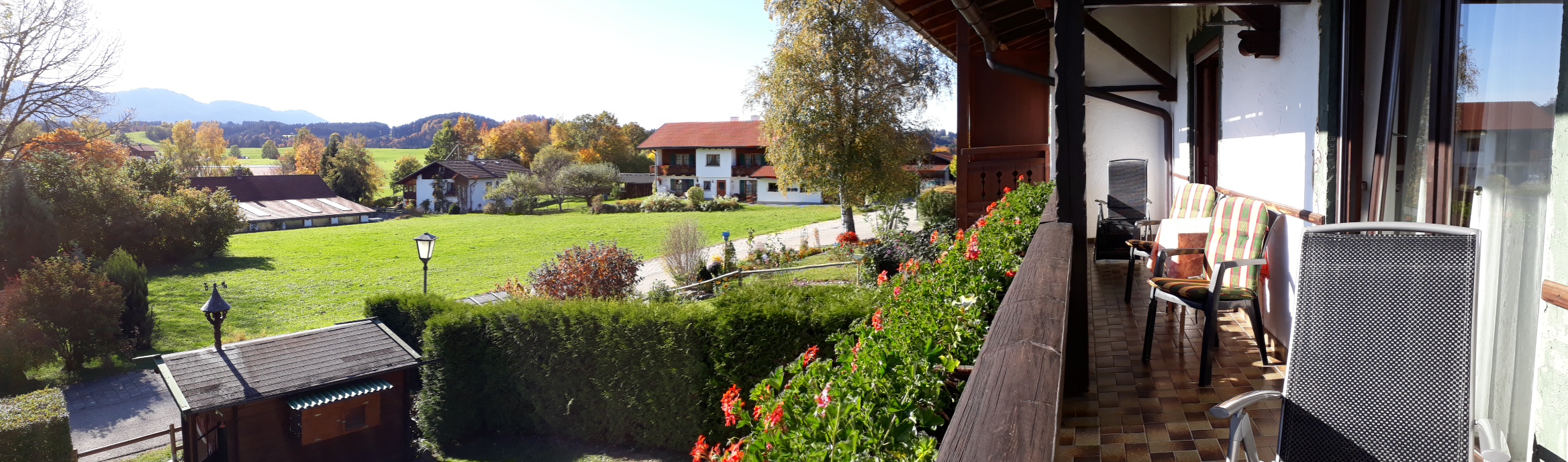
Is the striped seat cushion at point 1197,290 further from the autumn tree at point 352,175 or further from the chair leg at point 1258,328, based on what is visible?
the autumn tree at point 352,175

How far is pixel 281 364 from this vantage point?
11461mm

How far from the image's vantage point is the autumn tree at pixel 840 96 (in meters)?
21.7

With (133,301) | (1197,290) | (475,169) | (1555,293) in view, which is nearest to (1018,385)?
(1555,293)

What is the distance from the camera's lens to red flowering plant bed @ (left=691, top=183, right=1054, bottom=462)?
164cm

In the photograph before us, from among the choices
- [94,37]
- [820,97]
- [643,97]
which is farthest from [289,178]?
[643,97]

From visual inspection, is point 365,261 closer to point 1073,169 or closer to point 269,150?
point 1073,169

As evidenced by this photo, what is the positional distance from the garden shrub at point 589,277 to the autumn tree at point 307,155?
58216mm

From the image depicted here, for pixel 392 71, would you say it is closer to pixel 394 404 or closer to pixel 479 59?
pixel 479 59

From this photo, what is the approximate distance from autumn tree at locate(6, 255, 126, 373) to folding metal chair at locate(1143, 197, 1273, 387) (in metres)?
21.4

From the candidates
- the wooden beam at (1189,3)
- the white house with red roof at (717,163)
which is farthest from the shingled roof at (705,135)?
the wooden beam at (1189,3)

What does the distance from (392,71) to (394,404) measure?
170450 millimetres

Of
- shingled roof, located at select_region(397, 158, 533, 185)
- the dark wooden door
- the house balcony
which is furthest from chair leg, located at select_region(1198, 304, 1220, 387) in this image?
shingled roof, located at select_region(397, 158, 533, 185)

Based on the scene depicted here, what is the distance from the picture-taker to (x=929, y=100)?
79.4 feet

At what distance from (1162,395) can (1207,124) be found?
3.98 m
